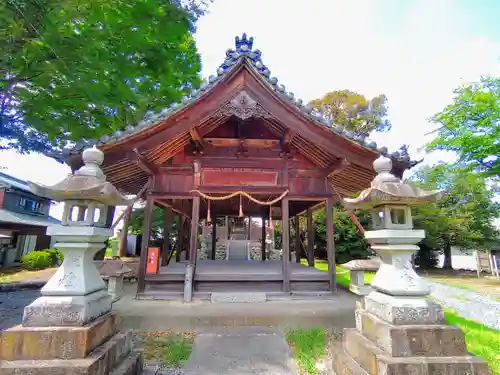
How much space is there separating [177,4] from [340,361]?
9.08 meters

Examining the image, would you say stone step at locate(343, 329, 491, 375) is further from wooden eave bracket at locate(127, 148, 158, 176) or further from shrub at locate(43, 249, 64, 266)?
shrub at locate(43, 249, 64, 266)

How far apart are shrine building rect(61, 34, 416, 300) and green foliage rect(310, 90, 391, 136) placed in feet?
55.0

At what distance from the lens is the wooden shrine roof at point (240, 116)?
Result: 5.39m

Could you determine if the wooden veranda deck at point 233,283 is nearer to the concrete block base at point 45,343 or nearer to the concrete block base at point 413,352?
the concrete block base at point 413,352

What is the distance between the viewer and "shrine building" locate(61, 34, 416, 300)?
553 cm

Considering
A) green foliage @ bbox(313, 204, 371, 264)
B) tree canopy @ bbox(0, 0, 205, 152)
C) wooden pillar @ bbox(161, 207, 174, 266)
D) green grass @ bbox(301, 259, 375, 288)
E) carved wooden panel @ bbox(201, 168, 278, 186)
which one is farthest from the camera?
green foliage @ bbox(313, 204, 371, 264)

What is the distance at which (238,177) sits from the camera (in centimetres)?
700

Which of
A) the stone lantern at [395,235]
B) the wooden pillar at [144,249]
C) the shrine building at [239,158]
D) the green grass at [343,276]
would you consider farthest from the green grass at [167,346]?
the green grass at [343,276]

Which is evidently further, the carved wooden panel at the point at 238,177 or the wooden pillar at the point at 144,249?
the carved wooden panel at the point at 238,177

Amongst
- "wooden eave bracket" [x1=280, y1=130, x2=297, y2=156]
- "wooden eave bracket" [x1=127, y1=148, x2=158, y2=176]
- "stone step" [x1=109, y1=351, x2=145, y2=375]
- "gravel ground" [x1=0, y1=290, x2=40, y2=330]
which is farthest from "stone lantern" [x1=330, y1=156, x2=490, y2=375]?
"gravel ground" [x1=0, y1=290, x2=40, y2=330]

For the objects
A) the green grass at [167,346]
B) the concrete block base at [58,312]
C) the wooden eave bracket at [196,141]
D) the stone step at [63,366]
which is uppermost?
the wooden eave bracket at [196,141]

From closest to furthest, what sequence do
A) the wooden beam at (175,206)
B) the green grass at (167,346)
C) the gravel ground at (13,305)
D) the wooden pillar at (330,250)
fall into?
1. the green grass at (167,346)
2. the gravel ground at (13,305)
3. the wooden pillar at (330,250)
4. the wooden beam at (175,206)

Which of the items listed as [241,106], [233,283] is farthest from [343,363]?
[241,106]

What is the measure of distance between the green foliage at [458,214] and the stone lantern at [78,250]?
19.1 m
